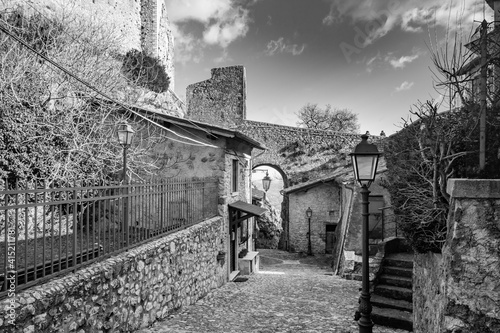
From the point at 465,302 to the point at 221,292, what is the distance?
261 inches

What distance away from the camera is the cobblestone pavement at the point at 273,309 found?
5488 millimetres

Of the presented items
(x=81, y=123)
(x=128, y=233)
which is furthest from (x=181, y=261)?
(x=81, y=123)

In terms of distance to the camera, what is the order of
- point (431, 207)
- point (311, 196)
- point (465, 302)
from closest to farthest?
point (465, 302)
point (431, 207)
point (311, 196)

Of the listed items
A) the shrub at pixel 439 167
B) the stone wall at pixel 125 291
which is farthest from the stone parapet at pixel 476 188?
the stone wall at pixel 125 291

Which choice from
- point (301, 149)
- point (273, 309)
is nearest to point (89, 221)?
point (273, 309)

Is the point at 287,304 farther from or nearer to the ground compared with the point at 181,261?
nearer to the ground

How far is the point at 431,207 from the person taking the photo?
3.79 m

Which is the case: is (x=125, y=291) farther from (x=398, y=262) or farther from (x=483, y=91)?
(x=398, y=262)

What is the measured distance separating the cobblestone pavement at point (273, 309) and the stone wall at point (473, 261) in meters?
3.04

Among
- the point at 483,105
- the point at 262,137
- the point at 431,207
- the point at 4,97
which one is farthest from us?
the point at 262,137

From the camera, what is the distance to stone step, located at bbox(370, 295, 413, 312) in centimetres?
601

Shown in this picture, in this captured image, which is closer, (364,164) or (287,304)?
(364,164)

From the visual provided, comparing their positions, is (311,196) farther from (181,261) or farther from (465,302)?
(465,302)

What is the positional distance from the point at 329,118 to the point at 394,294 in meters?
35.7
